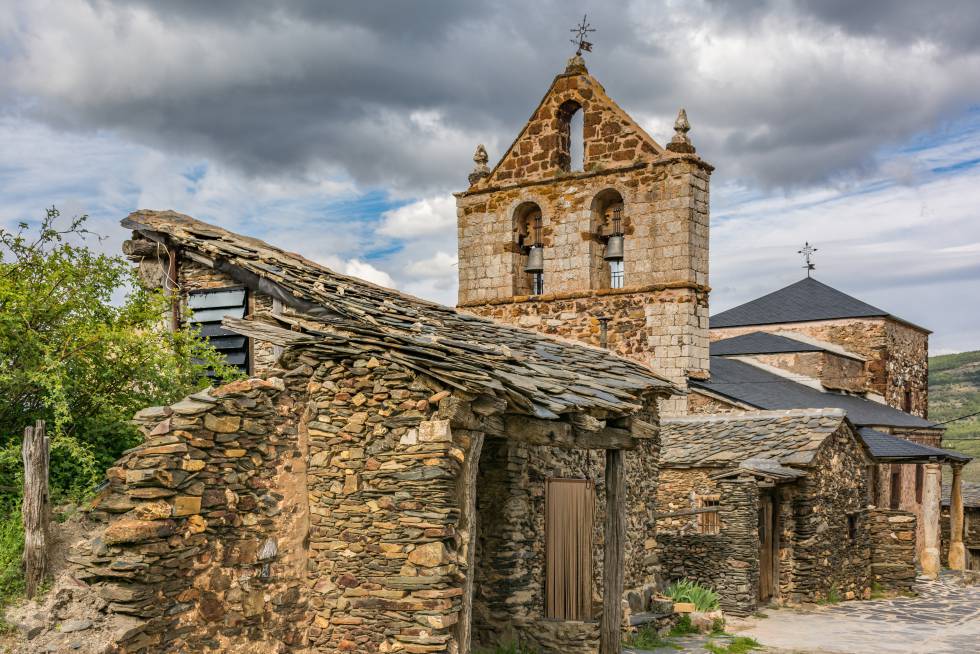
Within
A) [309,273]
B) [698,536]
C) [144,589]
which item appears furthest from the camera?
[698,536]

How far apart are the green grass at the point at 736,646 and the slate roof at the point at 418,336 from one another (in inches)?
118

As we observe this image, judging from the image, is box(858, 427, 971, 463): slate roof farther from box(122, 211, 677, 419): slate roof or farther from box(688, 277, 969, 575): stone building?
box(122, 211, 677, 419): slate roof

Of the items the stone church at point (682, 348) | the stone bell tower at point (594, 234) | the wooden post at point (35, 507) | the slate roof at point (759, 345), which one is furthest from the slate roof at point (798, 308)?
the wooden post at point (35, 507)

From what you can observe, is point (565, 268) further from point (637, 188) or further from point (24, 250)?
point (24, 250)

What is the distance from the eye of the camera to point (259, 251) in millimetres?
9328

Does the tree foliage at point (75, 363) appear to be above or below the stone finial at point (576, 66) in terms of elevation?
below

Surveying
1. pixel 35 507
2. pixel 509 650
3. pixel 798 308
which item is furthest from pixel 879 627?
pixel 798 308

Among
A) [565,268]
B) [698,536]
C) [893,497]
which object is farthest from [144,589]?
[893,497]

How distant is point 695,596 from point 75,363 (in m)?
9.00

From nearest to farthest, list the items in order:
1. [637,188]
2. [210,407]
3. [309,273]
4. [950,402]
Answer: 1. [210,407]
2. [309,273]
3. [637,188]
4. [950,402]

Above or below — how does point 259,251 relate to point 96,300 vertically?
above

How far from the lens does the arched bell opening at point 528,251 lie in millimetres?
20578

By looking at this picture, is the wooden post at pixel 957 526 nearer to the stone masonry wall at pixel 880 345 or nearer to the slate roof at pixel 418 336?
the stone masonry wall at pixel 880 345

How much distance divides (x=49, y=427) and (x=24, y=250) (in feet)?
5.17
